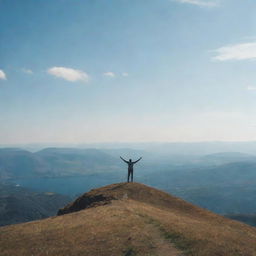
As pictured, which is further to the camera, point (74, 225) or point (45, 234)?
point (74, 225)

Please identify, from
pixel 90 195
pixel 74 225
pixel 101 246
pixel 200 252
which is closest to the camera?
pixel 200 252

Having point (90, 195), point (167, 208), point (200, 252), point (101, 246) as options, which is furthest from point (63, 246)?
point (90, 195)

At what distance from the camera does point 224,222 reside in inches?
1838

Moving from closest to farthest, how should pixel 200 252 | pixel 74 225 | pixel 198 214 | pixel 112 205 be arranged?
pixel 200 252
pixel 74 225
pixel 112 205
pixel 198 214

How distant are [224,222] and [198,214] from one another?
201 inches

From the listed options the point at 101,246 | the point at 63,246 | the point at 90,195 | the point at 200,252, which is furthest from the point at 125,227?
the point at 90,195

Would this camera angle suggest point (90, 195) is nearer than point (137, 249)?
No

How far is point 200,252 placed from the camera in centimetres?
2623

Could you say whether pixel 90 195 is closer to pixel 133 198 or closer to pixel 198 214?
pixel 133 198

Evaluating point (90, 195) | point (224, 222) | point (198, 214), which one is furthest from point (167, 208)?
point (90, 195)

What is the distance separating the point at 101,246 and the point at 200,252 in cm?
945

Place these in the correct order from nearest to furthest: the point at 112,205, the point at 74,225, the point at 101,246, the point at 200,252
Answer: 1. the point at 200,252
2. the point at 101,246
3. the point at 74,225
4. the point at 112,205

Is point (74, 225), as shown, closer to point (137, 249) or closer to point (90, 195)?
point (137, 249)

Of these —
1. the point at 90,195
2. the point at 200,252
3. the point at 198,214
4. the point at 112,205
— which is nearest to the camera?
the point at 200,252
